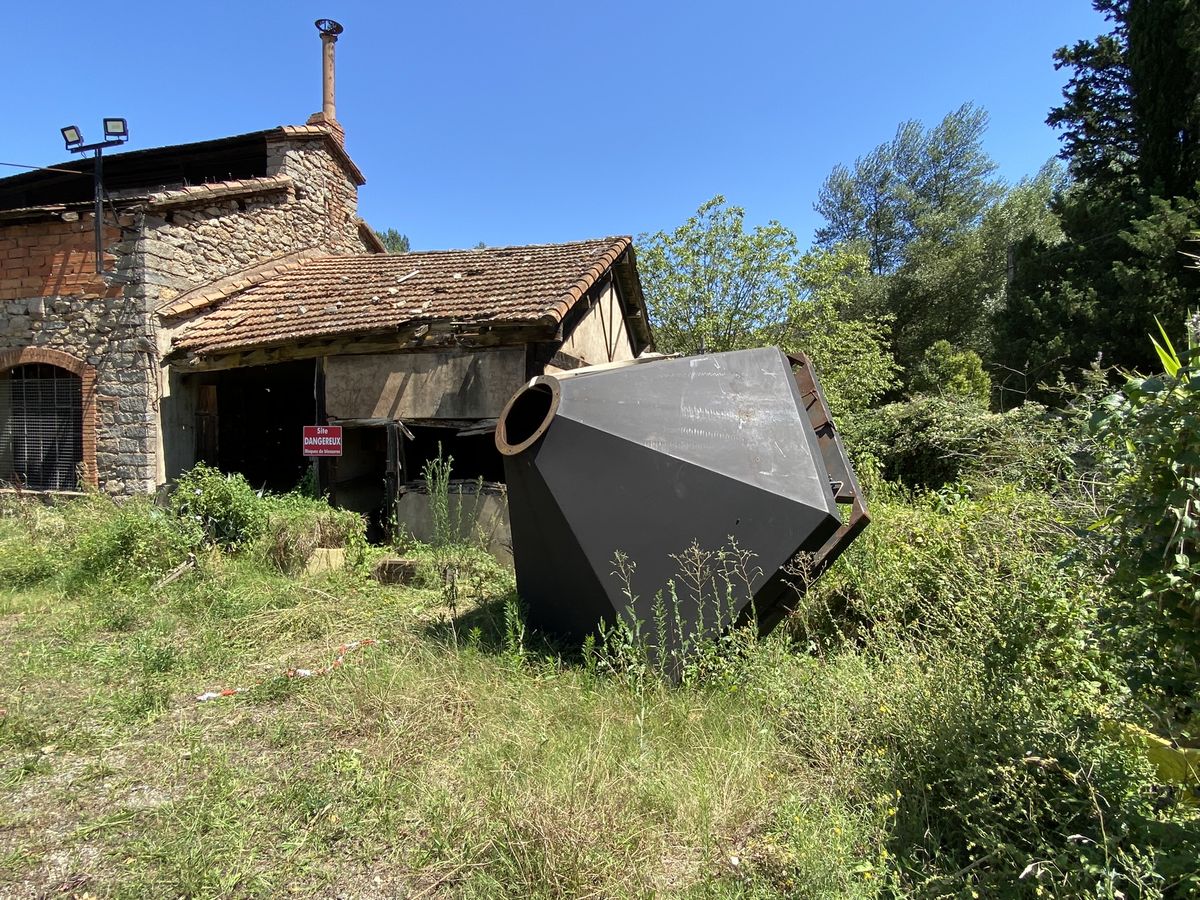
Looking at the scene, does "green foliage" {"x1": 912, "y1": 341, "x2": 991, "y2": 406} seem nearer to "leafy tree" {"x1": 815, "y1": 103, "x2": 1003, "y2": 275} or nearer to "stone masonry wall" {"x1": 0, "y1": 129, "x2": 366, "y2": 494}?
"leafy tree" {"x1": 815, "y1": 103, "x2": 1003, "y2": 275}

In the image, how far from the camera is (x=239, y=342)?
9047 millimetres

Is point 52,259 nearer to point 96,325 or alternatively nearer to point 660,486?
point 96,325

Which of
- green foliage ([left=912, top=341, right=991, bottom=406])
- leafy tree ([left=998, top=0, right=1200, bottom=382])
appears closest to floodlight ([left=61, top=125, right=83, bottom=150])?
leafy tree ([left=998, top=0, right=1200, bottom=382])

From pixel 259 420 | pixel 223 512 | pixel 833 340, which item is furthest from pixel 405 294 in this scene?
pixel 833 340

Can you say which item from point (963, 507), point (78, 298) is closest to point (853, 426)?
point (963, 507)

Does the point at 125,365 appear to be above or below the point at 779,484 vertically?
above

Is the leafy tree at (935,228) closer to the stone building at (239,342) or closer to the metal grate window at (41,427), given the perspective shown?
the stone building at (239,342)

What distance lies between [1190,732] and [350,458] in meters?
9.78

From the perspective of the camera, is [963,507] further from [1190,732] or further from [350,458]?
[350,458]

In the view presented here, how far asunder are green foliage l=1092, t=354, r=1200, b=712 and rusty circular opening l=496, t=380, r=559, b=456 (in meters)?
2.76

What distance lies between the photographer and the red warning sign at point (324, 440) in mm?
8875

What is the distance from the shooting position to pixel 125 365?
9.23 metres

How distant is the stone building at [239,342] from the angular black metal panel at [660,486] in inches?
164

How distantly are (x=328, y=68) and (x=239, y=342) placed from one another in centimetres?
787
